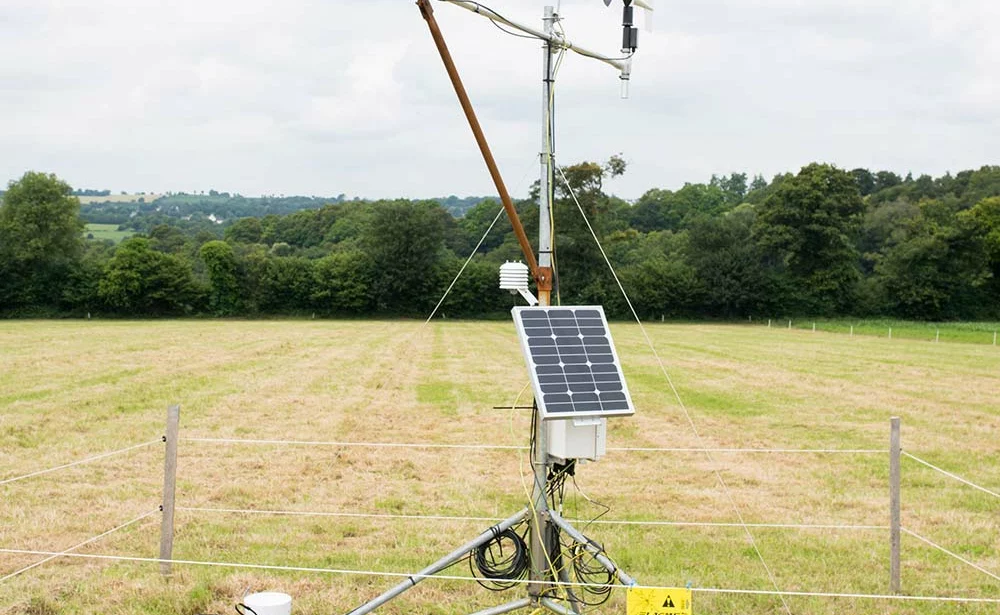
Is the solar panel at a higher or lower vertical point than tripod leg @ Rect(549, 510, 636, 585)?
higher

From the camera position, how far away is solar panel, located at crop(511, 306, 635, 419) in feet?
21.4

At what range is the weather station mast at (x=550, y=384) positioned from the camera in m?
6.59

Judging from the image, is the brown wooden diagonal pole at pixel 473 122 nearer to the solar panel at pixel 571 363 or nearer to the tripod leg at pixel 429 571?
the solar panel at pixel 571 363

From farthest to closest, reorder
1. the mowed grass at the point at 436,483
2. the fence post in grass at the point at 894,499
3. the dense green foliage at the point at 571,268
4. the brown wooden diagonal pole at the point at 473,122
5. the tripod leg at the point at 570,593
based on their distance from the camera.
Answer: the dense green foliage at the point at 571,268, the mowed grass at the point at 436,483, the fence post in grass at the point at 894,499, the tripod leg at the point at 570,593, the brown wooden diagonal pole at the point at 473,122

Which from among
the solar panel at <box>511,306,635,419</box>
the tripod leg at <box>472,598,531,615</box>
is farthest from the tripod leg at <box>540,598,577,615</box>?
the solar panel at <box>511,306,635,419</box>

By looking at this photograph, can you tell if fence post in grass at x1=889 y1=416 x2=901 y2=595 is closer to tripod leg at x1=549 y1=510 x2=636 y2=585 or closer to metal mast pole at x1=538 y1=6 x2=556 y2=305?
tripod leg at x1=549 y1=510 x2=636 y2=585

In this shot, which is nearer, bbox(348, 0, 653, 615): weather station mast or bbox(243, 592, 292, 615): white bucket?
bbox(243, 592, 292, 615): white bucket

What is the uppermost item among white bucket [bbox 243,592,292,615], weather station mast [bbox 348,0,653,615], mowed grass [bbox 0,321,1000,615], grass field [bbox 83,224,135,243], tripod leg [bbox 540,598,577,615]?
grass field [bbox 83,224,135,243]

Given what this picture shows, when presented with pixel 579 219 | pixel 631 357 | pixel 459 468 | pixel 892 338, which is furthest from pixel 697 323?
pixel 459 468

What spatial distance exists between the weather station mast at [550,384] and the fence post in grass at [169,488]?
218cm

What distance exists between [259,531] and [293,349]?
27.3m

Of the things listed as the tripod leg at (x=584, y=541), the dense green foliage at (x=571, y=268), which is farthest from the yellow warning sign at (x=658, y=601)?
the dense green foliage at (x=571, y=268)

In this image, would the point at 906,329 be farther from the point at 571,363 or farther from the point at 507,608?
the point at 507,608

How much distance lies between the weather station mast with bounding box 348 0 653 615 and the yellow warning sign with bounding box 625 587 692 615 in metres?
0.37
